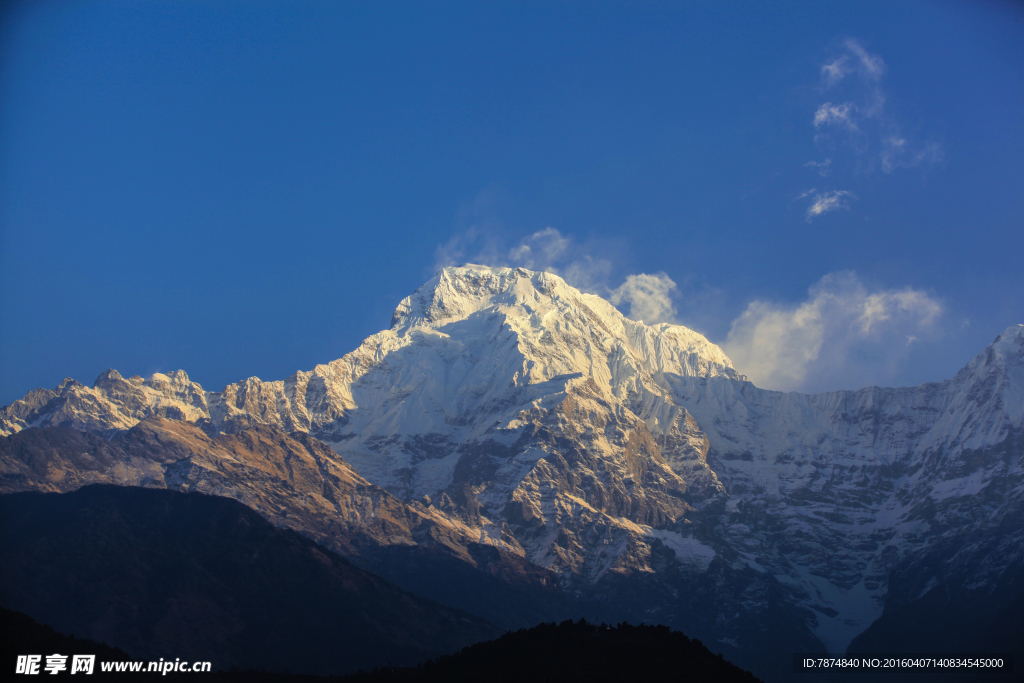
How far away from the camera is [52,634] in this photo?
536 ft

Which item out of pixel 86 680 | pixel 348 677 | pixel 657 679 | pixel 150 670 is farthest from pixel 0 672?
pixel 657 679

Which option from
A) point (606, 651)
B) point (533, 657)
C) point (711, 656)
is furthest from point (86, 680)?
point (711, 656)

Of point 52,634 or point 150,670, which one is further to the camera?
point 52,634

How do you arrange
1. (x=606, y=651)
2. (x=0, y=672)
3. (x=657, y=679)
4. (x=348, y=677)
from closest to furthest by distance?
(x=0, y=672)
(x=657, y=679)
(x=606, y=651)
(x=348, y=677)

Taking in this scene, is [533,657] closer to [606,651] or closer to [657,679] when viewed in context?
[606,651]

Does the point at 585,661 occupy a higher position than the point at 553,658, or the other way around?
the point at 553,658

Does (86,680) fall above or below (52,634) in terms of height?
below

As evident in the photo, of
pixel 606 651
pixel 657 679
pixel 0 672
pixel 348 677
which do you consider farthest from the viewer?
pixel 348 677

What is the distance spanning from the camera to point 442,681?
15812cm

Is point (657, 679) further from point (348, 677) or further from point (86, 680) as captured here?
point (86, 680)

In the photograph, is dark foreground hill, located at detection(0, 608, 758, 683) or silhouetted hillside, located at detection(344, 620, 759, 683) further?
silhouetted hillside, located at detection(344, 620, 759, 683)

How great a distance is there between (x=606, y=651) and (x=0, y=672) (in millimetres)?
83723

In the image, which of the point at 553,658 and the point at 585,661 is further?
the point at 553,658

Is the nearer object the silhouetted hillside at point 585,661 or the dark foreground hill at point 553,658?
the dark foreground hill at point 553,658
